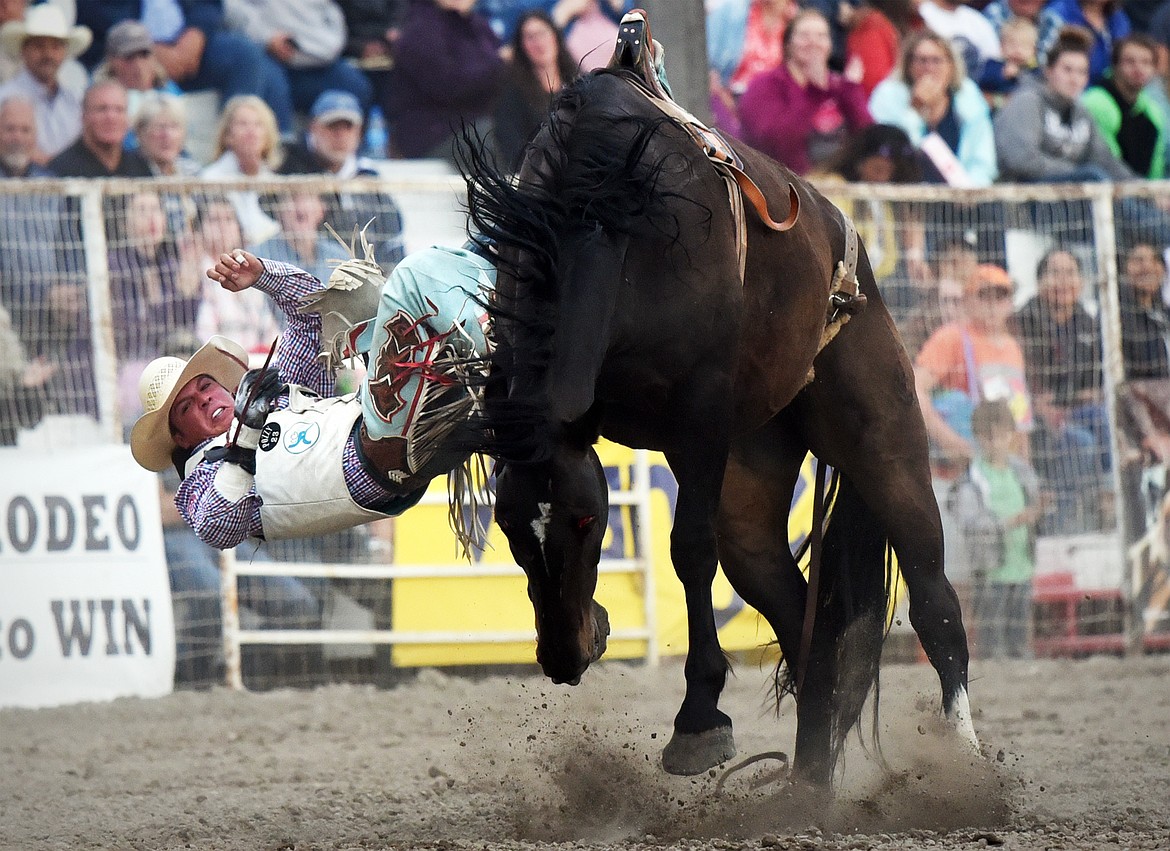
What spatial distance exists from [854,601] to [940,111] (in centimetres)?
563

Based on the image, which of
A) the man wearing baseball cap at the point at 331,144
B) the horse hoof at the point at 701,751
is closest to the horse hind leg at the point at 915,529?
the horse hoof at the point at 701,751

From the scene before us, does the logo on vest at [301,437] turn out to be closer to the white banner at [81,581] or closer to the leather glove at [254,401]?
the leather glove at [254,401]

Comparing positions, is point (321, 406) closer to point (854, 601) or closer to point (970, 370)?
point (854, 601)

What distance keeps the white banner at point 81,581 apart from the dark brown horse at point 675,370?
12.9 feet

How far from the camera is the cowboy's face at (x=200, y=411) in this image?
14.4ft

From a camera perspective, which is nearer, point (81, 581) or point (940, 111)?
point (81, 581)

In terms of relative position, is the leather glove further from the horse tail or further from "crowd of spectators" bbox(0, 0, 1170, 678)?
"crowd of spectators" bbox(0, 0, 1170, 678)

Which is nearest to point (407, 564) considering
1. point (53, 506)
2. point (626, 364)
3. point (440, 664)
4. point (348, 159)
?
point (440, 664)

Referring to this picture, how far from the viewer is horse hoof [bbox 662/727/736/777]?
3.56 m

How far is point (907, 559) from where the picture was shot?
450 centimetres

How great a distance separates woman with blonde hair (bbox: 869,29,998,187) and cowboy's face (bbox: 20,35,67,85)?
196 inches

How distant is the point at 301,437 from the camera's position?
411cm

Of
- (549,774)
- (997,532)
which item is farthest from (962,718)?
(997,532)

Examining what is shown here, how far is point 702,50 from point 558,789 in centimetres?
465
